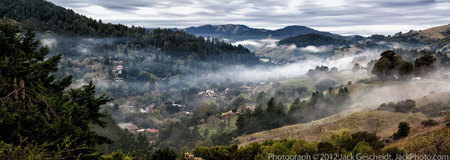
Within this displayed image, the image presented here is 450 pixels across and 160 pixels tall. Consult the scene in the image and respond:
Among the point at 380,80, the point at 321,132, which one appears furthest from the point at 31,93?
the point at 380,80

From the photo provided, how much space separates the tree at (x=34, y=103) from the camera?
14.7 m

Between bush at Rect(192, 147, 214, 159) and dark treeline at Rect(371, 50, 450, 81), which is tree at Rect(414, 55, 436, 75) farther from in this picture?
bush at Rect(192, 147, 214, 159)

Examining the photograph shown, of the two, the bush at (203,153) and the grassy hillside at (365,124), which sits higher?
the bush at (203,153)

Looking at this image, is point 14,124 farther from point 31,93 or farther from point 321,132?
point 321,132

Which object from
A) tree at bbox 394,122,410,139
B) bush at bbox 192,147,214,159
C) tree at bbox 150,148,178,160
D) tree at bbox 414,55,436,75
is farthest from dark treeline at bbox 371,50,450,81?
tree at bbox 150,148,178,160

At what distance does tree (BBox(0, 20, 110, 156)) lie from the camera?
14.7m

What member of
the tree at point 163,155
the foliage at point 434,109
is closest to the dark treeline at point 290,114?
the foliage at point 434,109

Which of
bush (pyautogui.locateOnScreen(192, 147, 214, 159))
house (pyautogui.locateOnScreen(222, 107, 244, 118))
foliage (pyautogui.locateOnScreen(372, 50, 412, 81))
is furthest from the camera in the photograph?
house (pyautogui.locateOnScreen(222, 107, 244, 118))

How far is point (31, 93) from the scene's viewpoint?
52.9 ft

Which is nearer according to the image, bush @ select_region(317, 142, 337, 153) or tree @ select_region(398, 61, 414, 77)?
bush @ select_region(317, 142, 337, 153)

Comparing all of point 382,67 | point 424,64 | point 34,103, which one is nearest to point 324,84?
point 382,67

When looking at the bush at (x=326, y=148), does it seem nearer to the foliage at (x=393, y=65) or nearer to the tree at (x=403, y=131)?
the tree at (x=403, y=131)

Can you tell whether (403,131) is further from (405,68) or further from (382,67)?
(382,67)

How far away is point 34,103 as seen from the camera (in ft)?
53.6
